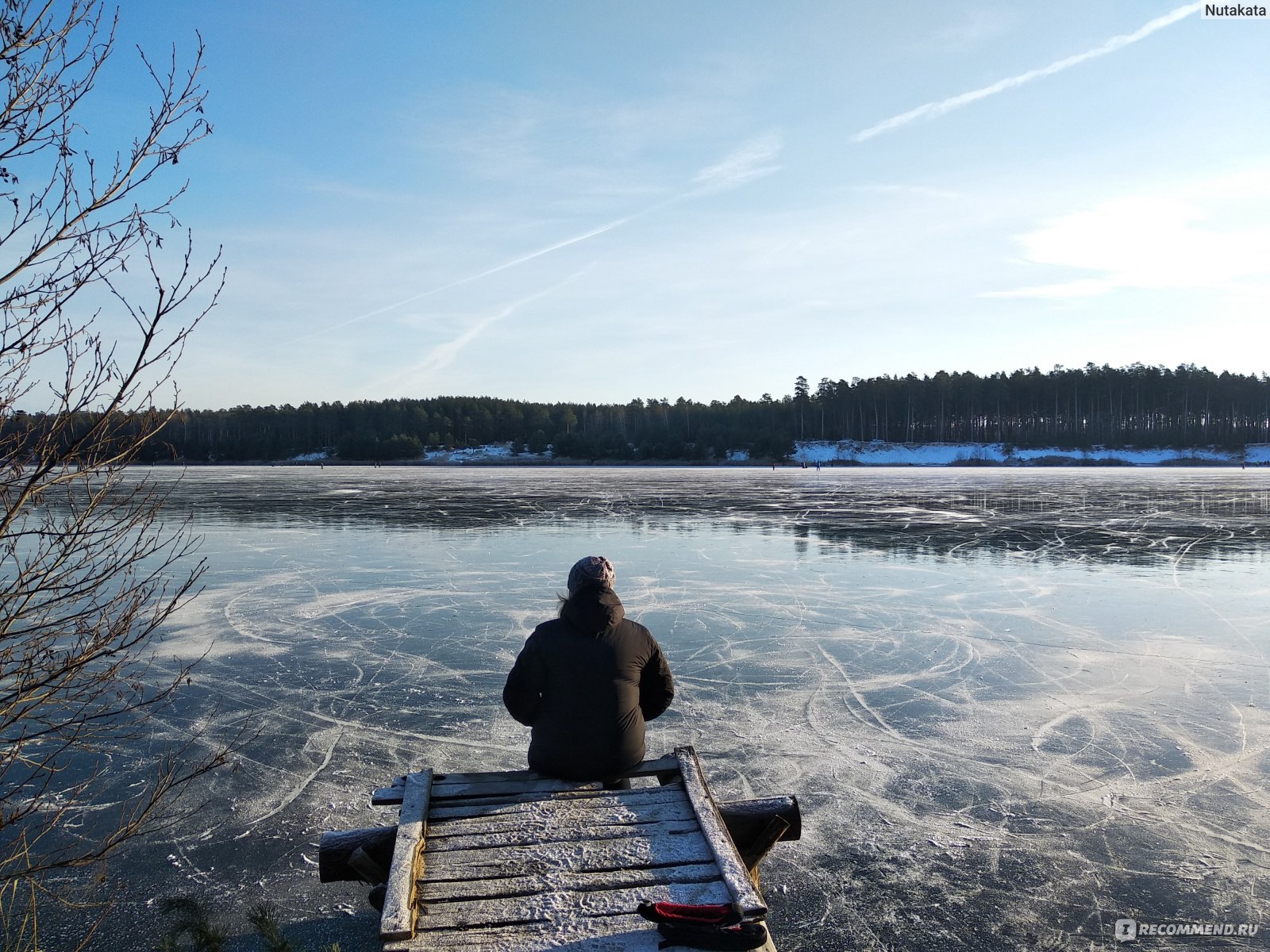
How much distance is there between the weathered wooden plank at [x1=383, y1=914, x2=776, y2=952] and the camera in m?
2.62

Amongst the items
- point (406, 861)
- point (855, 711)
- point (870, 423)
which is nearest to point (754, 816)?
point (406, 861)

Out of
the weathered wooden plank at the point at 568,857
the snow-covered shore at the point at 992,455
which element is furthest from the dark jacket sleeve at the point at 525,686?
the snow-covered shore at the point at 992,455

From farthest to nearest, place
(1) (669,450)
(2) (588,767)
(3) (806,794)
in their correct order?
(1) (669,450), (3) (806,794), (2) (588,767)

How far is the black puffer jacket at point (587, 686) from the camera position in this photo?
11.7 ft

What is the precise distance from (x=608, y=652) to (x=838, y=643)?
196 inches

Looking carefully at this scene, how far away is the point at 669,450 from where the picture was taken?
9062 cm

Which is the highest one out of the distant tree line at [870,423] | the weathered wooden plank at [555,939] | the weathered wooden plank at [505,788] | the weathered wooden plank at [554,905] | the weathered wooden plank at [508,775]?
the distant tree line at [870,423]

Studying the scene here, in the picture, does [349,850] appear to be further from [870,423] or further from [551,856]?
[870,423]

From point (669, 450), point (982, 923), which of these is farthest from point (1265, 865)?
point (669, 450)

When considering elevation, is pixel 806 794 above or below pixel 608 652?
below

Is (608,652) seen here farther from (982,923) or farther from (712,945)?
(982,923)

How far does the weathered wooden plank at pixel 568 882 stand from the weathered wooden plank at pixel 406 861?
0.09 meters

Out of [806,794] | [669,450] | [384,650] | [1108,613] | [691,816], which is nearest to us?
[691,816]

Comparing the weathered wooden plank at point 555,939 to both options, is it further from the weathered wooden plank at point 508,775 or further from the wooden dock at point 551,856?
the weathered wooden plank at point 508,775
